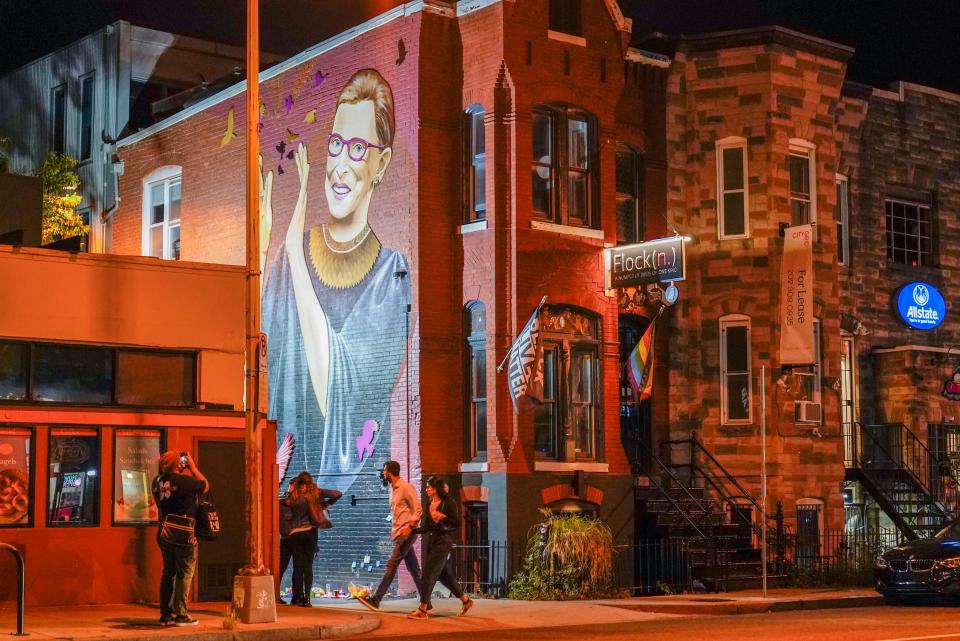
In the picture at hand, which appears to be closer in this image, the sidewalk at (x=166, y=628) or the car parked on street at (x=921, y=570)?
the sidewalk at (x=166, y=628)

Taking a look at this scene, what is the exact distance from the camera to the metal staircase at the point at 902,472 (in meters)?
27.1

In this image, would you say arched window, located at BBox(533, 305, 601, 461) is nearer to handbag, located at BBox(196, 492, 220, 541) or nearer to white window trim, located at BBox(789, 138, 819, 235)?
white window trim, located at BBox(789, 138, 819, 235)

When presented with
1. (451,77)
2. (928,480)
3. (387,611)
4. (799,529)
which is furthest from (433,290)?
(928,480)

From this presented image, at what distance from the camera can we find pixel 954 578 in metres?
19.3

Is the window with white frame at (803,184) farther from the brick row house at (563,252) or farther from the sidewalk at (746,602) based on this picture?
the sidewalk at (746,602)

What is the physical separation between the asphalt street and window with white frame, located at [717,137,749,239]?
29.9 ft

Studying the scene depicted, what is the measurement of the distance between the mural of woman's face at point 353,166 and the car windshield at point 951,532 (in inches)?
416

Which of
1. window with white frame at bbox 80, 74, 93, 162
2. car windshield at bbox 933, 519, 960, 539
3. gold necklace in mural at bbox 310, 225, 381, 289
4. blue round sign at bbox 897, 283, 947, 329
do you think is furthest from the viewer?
window with white frame at bbox 80, 74, 93, 162

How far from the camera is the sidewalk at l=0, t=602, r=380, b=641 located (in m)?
14.4

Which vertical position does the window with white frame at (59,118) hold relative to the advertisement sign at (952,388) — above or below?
above

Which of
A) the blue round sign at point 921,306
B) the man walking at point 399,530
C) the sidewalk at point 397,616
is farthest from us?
the blue round sign at point 921,306

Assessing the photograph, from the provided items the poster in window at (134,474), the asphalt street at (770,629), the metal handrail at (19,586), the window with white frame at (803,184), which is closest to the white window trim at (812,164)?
the window with white frame at (803,184)

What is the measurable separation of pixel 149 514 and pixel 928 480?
16.6 m

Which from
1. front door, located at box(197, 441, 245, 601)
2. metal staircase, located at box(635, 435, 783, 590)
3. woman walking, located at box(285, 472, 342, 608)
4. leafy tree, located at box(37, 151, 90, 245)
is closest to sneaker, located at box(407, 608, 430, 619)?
woman walking, located at box(285, 472, 342, 608)
